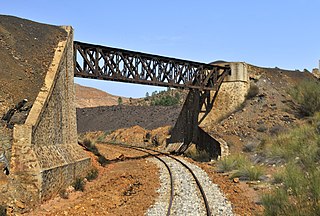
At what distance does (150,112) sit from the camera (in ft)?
204

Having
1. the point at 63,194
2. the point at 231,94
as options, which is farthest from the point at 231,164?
the point at 231,94

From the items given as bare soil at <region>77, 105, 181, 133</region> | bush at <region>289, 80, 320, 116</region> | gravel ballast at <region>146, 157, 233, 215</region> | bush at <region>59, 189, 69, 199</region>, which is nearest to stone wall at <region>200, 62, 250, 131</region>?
bush at <region>289, 80, 320, 116</region>

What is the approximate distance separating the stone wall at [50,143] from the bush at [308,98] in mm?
17885

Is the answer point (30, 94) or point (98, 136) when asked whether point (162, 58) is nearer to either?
point (30, 94)

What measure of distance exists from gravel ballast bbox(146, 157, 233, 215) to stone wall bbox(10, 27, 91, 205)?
12.6ft

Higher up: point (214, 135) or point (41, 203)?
point (214, 135)

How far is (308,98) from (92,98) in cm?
10345

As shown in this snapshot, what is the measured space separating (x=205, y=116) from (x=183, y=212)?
22.7 m

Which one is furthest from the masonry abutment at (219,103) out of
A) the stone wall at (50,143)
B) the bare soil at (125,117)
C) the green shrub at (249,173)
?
the bare soil at (125,117)

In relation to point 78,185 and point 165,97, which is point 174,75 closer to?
point 78,185

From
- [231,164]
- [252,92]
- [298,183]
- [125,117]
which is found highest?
[252,92]

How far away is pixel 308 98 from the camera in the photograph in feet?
96.5

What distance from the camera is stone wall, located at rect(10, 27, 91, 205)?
12.6m

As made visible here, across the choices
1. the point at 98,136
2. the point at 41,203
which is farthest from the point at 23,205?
the point at 98,136
